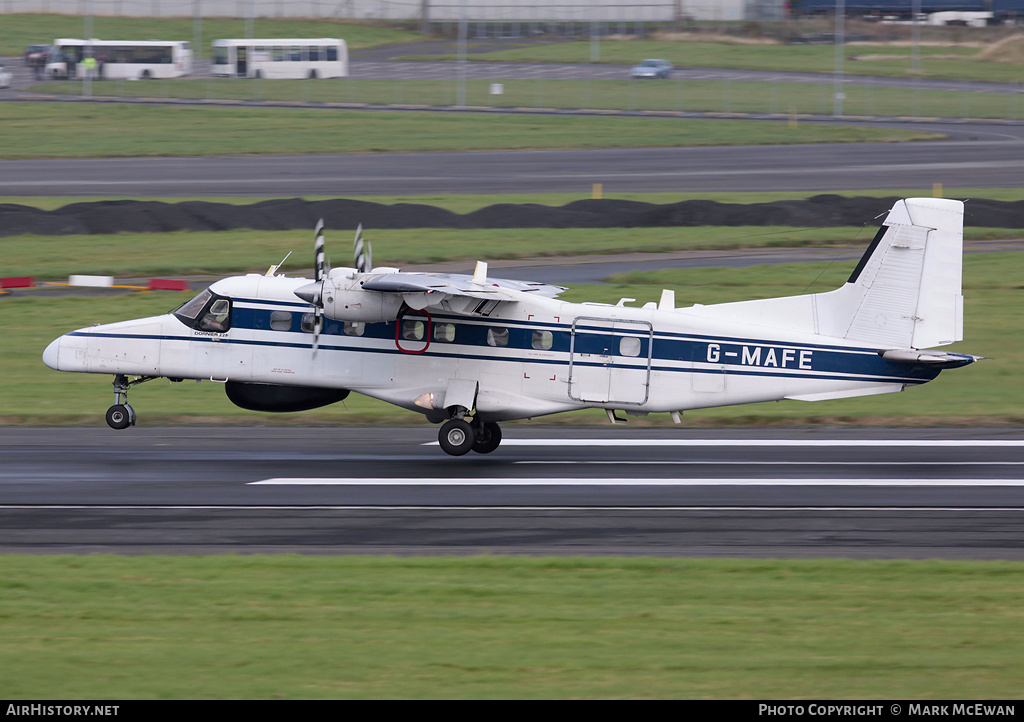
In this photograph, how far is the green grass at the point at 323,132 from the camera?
62.3m

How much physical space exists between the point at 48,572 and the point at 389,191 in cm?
3763

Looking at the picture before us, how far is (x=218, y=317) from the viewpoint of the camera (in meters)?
20.2

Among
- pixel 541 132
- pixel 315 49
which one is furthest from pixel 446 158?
pixel 315 49

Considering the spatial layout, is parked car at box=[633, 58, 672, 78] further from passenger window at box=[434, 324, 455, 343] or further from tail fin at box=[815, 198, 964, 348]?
passenger window at box=[434, 324, 455, 343]

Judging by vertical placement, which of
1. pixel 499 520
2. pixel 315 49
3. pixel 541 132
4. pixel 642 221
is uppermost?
pixel 315 49

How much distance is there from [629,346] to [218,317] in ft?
23.9

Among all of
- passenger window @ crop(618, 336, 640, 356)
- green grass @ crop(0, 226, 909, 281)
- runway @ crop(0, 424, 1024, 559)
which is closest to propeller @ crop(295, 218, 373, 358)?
runway @ crop(0, 424, 1024, 559)

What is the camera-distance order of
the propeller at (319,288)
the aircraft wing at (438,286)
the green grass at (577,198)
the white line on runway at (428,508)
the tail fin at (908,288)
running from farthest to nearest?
the green grass at (577,198) → the tail fin at (908,288) → the propeller at (319,288) → the aircraft wing at (438,286) → the white line on runway at (428,508)

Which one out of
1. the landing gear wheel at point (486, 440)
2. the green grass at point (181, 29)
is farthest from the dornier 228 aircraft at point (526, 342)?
the green grass at point (181, 29)

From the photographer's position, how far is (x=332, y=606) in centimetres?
1213

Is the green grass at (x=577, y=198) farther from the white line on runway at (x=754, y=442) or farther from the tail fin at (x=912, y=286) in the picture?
the tail fin at (x=912, y=286)

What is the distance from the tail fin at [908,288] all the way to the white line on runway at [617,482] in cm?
234

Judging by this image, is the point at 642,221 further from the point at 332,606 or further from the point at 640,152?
the point at 332,606

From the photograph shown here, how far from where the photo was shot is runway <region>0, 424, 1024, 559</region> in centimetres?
1524
